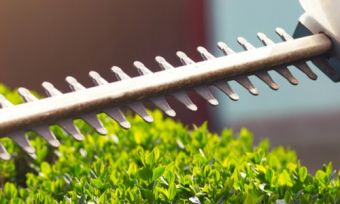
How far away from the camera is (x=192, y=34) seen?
11938mm

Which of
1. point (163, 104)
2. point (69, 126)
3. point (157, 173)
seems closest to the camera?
point (69, 126)

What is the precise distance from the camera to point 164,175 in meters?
3.03

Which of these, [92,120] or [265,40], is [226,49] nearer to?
[265,40]

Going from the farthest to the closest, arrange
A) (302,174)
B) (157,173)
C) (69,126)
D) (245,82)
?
1. (302,174)
2. (157,173)
3. (245,82)
4. (69,126)

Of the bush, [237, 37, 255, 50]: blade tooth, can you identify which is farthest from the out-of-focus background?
[237, 37, 255, 50]: blade tooth

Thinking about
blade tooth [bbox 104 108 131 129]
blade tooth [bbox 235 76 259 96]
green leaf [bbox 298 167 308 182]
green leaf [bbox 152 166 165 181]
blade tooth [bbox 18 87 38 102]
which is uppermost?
blade tooth [bbox 18 87 38 102]

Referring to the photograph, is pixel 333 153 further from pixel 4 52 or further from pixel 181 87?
pixel 181 87

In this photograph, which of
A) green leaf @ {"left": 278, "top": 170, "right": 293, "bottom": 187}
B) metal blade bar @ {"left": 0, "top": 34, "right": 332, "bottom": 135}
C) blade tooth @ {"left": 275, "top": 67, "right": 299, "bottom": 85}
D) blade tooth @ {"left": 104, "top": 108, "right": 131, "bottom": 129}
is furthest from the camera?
green leaf @ {"left": 278, "top": 170, "right": 293, "bottom": 187}

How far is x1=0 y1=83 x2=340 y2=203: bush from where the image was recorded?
9.63 feet

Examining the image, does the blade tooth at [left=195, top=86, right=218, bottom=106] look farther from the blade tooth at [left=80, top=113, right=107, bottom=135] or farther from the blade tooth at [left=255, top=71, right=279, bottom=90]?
the blade tooth at [left=80, top=113, right=107, bottom=135]

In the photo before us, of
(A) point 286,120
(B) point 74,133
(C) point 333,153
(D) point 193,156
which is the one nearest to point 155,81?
(B) point 74,133

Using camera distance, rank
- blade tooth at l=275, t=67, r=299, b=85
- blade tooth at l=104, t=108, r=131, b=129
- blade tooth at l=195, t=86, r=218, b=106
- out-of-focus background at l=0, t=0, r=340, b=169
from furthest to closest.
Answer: out-of-focus background at l=0, t=0, r=340, b=169
blade tooth at l=275, t=67, r=299, b=85
blade tooth at l=195, t=86, r=218, b=106
blade tooth at l=104, t=108, r=131, b=129

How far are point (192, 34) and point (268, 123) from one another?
2532 mm

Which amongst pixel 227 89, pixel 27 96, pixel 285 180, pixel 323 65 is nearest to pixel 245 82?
pixel 227 89
